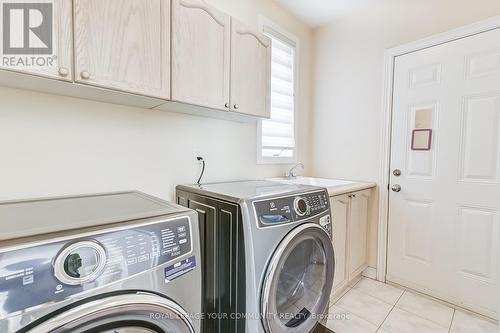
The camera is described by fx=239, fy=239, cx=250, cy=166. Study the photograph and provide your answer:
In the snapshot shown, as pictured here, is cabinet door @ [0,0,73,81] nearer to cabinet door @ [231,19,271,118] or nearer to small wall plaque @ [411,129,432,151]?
cabinet door @ [231,19,271,118]

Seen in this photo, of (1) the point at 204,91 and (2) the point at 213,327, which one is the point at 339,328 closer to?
(2) the point at 213,327

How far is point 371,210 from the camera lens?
2.39m

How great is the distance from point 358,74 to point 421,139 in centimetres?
89

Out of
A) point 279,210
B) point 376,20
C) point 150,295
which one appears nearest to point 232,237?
point 279,210

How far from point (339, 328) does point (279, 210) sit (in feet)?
3.88

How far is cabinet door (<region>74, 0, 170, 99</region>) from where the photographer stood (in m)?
0.98

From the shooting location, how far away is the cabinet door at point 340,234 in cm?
183

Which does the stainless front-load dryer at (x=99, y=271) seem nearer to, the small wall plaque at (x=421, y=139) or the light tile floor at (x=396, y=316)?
the light tile floor at (x=396, y=316)

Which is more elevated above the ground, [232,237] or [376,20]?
[376,20]

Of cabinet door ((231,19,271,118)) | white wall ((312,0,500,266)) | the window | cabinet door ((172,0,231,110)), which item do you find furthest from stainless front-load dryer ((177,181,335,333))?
white wall ((312,0,500,266))

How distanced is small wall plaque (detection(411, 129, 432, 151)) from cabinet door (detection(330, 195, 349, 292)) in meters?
0.80

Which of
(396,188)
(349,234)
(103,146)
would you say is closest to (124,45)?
(103,146)

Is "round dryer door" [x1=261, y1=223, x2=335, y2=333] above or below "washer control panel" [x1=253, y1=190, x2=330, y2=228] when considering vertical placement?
below

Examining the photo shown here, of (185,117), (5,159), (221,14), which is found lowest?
(5,159)
